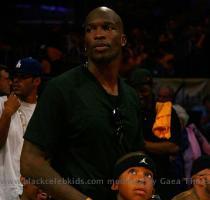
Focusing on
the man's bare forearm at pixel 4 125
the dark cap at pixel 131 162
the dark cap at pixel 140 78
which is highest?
the dark cap at pixel 140 78

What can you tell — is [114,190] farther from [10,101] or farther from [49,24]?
[49,24]

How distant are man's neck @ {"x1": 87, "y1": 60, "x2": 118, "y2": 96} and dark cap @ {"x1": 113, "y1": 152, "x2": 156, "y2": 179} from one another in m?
0.35

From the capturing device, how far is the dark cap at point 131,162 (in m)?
3.29

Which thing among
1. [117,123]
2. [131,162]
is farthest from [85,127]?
[131,162]

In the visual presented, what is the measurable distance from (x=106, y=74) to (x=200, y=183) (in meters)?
1.71

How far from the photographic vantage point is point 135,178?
3.55 metres

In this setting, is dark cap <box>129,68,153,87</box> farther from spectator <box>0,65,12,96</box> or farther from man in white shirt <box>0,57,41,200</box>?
spectator <box>0,65,12,96</box>

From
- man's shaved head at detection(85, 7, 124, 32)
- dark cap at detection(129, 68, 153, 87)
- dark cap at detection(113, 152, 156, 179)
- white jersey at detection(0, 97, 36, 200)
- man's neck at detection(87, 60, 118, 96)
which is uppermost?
man's shaved head at detection(85, 7, 124, 32)

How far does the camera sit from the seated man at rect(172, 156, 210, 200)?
466 cm

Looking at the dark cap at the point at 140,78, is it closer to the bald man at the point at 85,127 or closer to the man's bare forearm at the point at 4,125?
the man's bare forearm at the point at 4,125

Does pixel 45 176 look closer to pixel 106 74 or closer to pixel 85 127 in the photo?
pixel 85 127

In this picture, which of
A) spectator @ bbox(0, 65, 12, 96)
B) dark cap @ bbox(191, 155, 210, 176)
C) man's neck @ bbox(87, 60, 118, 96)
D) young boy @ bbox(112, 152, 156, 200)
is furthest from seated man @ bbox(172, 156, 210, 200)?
spectator @ bbox(0, 65, 12, 96)

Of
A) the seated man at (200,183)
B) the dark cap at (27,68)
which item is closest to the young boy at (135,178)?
the seated man at (200,183)

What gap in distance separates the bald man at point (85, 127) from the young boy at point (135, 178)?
8 cm
